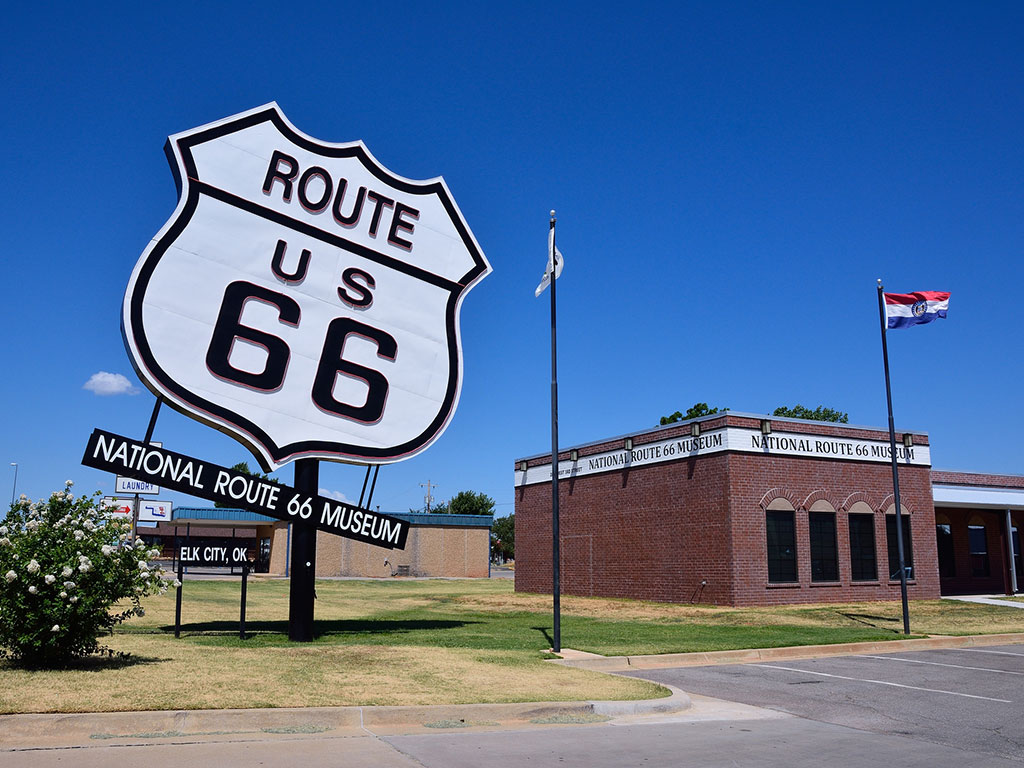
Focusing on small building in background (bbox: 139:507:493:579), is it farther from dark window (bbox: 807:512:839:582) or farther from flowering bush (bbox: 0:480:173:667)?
flowering bush (bbox: 0:480:173:667)

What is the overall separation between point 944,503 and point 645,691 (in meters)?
26.3

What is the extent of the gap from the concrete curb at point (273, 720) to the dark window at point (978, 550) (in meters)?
31.5

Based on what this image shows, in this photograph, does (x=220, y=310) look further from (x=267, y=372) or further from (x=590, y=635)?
(x=590, y=635)

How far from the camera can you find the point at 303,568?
1739 cm

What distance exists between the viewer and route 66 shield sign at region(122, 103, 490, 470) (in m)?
16.6

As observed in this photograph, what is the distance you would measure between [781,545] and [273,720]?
22643 mm

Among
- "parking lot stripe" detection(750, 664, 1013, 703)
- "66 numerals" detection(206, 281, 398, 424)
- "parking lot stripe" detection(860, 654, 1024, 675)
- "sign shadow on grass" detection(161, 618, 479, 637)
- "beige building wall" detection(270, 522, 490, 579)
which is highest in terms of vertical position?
"66 numerals" detection(206, 281, 398, 424)

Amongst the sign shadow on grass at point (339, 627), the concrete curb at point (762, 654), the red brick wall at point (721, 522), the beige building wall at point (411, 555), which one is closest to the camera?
the concrete curb at point (762, 654)

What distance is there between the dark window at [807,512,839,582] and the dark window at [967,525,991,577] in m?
11.2

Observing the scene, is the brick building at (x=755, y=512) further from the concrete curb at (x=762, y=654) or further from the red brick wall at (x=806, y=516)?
the concrete curb at (x=762, y=654)

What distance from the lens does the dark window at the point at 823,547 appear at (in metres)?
29.8

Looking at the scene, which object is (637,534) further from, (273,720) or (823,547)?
(273,720)

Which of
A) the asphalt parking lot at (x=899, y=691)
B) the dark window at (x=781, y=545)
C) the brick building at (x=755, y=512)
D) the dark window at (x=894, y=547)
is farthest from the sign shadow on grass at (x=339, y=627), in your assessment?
the dark window at (x=894, y=547)

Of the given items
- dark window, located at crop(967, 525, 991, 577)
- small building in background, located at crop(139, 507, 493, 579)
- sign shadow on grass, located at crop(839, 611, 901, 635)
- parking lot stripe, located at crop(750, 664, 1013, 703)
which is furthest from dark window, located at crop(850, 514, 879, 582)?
small building in background, located at crop(139, 507, 493, 579)
